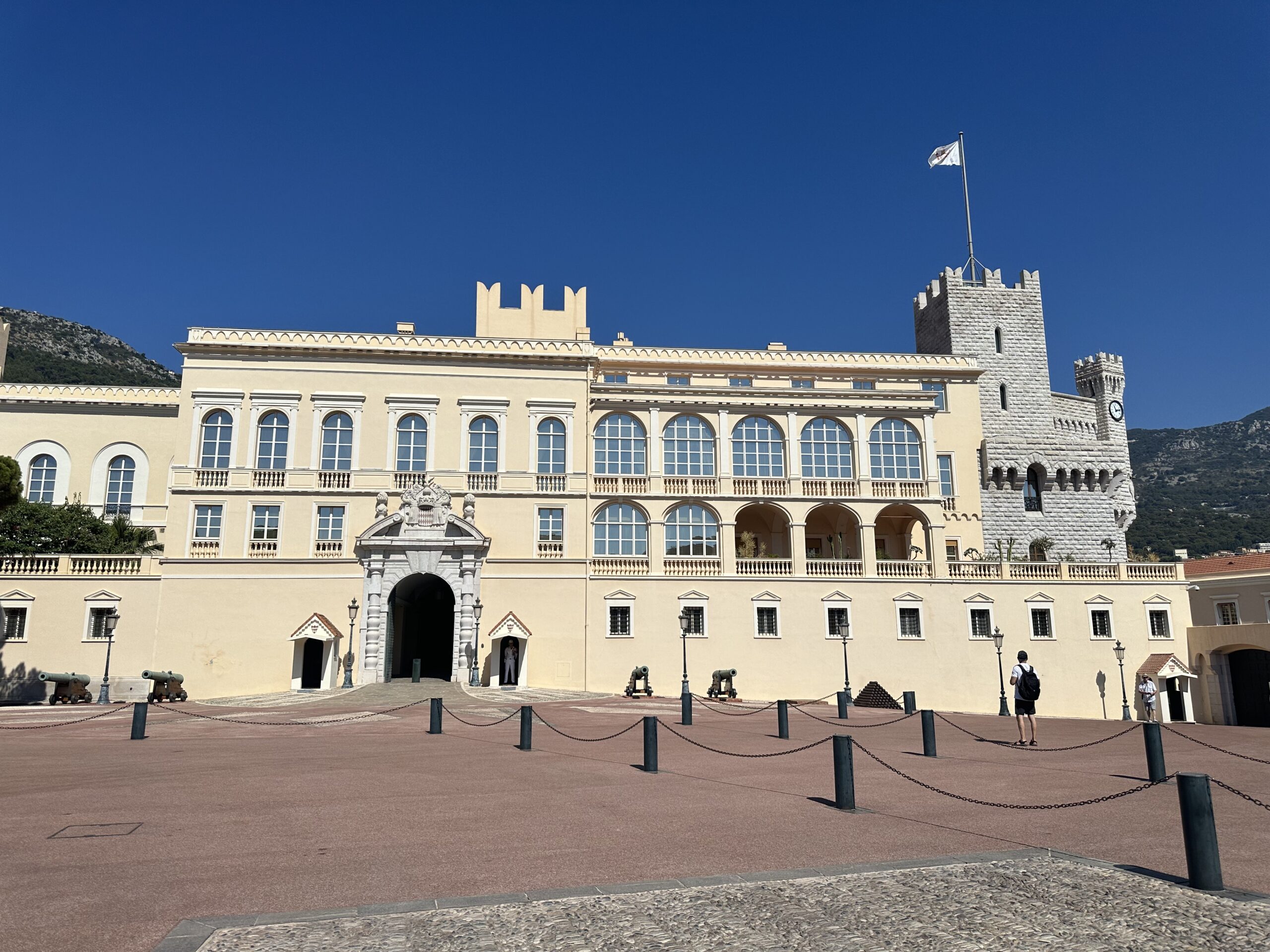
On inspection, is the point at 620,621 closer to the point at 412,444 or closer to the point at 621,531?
the point at 621,531

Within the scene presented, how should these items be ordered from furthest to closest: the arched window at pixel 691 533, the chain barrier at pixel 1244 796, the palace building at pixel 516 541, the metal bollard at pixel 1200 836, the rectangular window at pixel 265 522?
the arched window at pixel 691 533 → the rectangular window at pixel 265 522 → the palace building at pixel 516 541 → the chain barrier at pixel 1244 796 → the metal bollard at pixel 1200 836

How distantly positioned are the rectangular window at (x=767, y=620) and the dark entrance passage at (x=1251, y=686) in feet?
Answer: 63.6

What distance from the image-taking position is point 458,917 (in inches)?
252

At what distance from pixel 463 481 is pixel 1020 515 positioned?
31406mm

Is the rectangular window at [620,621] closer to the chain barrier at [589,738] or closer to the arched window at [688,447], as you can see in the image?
the arched window at [688,447]

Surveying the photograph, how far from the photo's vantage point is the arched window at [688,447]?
41062 mm

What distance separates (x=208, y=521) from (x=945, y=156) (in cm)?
4450

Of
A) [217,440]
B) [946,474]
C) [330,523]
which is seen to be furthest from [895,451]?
[217,440]

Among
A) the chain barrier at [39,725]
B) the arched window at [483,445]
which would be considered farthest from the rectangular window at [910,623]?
the chain barrier at [39,725]

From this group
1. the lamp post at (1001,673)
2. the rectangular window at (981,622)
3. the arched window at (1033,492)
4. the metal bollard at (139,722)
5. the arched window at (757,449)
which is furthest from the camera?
the arched window at (1033,492)

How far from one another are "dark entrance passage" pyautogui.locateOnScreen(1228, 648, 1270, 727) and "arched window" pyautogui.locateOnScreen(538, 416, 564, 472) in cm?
2981

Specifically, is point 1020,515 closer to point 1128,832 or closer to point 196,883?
point 1128,832

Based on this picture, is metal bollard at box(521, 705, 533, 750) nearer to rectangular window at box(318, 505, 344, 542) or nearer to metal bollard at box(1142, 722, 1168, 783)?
metal bollard at box(1142, 722, 1168, 783)

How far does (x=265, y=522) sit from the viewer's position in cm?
3828
